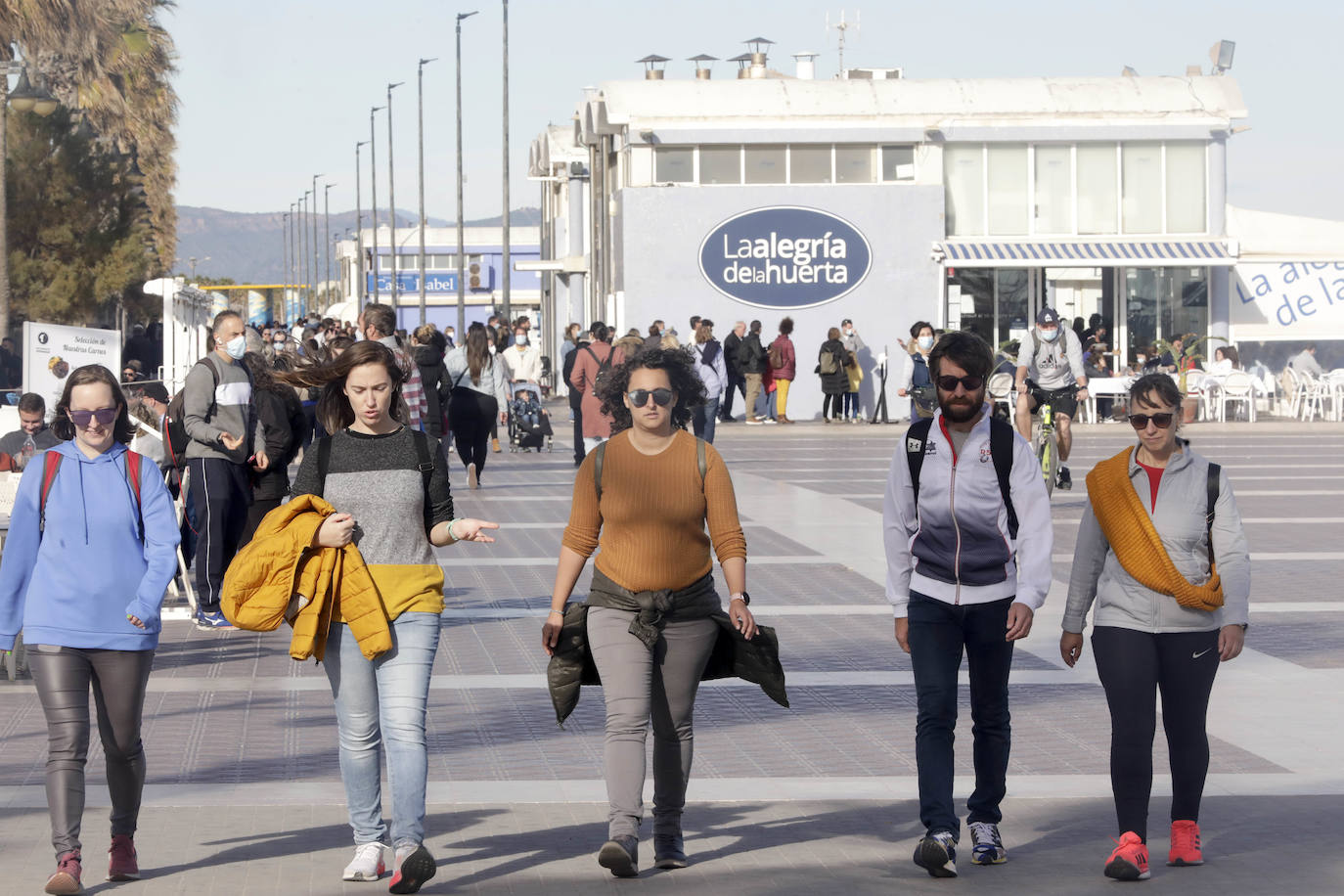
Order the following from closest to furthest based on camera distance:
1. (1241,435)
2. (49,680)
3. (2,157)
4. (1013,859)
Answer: (49,680) < (1013,859) < (2,157) < (1241,435)

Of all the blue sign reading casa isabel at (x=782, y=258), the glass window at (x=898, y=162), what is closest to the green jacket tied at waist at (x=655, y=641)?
the blue sign reading casa isabel at (x=782, y=258)

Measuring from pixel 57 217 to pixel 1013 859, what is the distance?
3182 cm

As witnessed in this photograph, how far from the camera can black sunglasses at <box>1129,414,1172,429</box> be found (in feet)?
17.9

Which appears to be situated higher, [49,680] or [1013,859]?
[49,680]

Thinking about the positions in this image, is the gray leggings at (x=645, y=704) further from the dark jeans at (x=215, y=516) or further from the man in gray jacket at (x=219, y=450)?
the dark jeans at (x=215, y=516)

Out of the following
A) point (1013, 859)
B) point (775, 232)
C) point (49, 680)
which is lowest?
point (1013, 859)

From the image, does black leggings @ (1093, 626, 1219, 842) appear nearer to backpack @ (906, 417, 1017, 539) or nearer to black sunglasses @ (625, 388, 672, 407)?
backpack @ (906, 417, 1017, 539)

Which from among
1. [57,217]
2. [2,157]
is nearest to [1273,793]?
[2,157]

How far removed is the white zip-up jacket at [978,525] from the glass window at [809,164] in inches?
1129

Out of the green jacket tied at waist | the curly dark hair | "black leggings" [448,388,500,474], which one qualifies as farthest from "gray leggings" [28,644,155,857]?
"black leggings" [448,388,500,474]

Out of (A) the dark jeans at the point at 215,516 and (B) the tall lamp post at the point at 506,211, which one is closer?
(A) the dark jeans at the point at 215,516

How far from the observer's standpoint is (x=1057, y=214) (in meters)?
33.8

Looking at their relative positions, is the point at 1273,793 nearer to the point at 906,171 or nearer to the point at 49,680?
the point at 49,680

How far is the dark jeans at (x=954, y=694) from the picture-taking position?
Result: 5469mm
